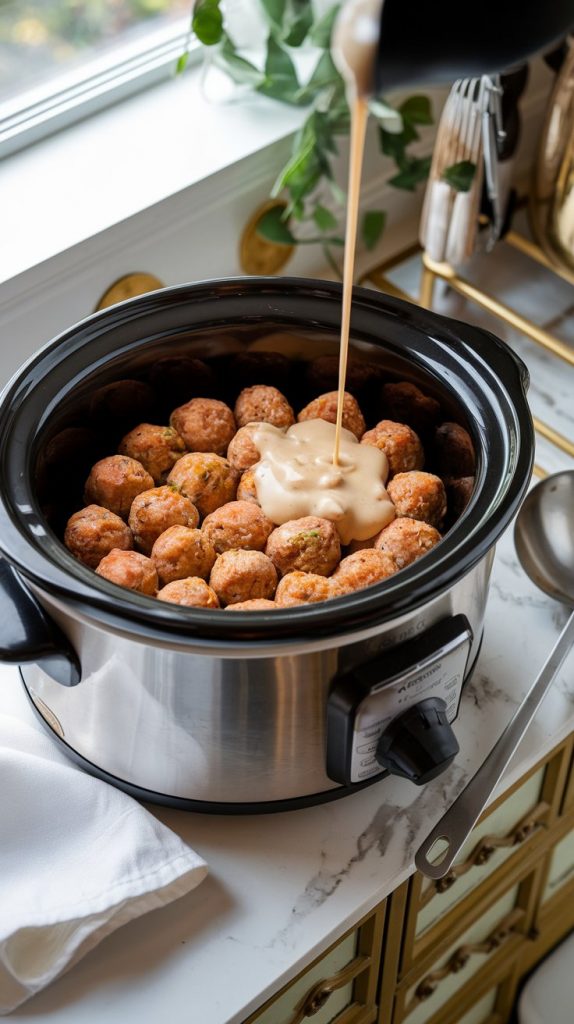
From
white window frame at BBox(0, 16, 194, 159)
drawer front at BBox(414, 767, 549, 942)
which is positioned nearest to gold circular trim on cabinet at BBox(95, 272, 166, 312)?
white window frame at BBox(0, 16, 194, 159)

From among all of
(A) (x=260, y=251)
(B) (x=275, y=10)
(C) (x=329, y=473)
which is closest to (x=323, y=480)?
(C) (x=329, y=473)

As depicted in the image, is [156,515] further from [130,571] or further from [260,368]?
[260,368]

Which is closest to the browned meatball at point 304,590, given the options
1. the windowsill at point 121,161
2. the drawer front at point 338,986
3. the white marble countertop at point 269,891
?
the white marble countertop at point 269,891

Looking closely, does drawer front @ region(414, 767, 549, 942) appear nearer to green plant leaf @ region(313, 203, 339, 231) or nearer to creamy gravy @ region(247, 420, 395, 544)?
creamy gravy @ region(247, 420, 395, 544)

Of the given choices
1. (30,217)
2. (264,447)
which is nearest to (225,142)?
(30,217)

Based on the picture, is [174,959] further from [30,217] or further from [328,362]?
[30,217]
